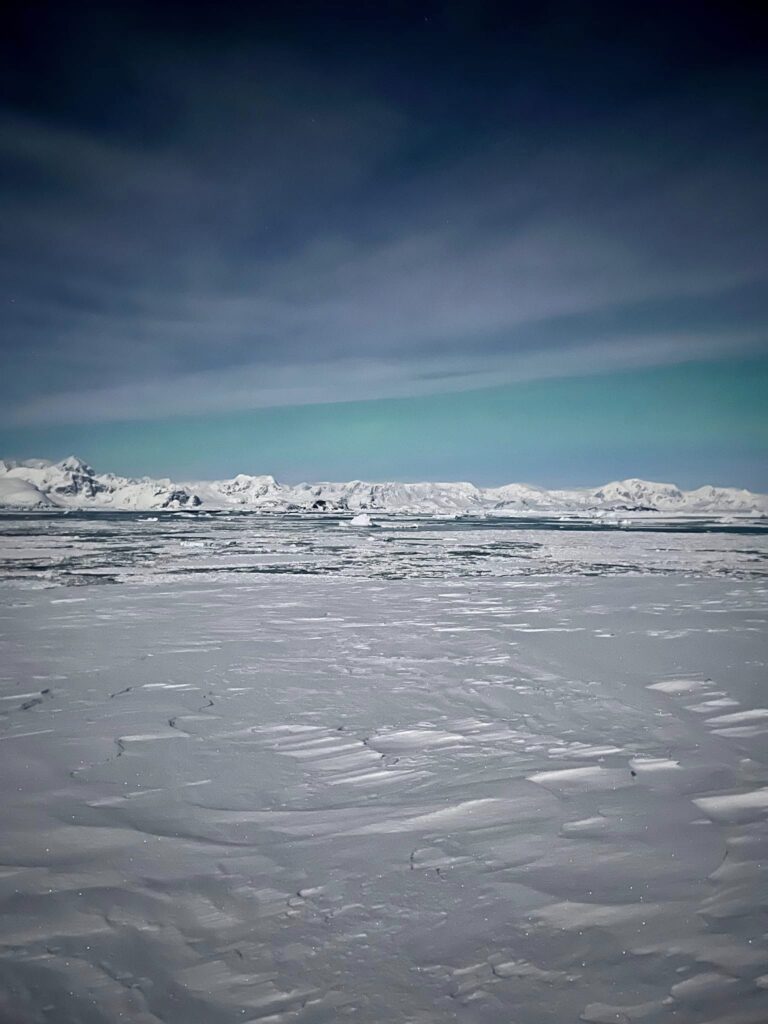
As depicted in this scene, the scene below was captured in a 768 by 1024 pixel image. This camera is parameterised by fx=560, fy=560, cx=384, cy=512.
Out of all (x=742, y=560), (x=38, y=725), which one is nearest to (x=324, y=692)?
(x=38, y=725)

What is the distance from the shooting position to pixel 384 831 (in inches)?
121

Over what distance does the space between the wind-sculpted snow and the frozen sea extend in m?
0.01

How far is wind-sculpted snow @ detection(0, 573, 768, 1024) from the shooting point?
212 cm

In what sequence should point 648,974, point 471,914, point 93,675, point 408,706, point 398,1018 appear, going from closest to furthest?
point 398,1018 < point 648,974 < point 471,914 < point 408,706 < point 93,675

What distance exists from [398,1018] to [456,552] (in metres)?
21.0

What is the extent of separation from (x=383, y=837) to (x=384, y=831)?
55 mm

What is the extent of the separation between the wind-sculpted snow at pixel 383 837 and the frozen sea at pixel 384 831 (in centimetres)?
1

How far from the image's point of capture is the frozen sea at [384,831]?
83.6 inches

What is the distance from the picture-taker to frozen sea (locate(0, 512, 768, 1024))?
2.12 m

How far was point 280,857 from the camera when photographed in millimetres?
2850

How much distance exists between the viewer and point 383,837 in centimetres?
302

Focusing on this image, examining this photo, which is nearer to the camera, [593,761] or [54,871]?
[54,871]

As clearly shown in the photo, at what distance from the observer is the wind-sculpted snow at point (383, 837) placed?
2117 mm

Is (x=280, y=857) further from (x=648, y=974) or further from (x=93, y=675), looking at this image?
(x=93, y=675)
